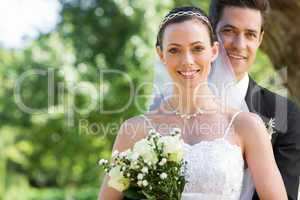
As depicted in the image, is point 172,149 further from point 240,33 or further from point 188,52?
point 240,33

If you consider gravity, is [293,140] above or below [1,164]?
above

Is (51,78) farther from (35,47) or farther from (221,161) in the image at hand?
(221,161)

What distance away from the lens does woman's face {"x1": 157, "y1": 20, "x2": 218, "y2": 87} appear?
128 inches

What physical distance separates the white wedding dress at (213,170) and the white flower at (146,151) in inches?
14.7

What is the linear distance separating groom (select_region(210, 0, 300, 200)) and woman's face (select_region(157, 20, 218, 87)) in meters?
0.58

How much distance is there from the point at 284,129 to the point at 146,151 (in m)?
1.20

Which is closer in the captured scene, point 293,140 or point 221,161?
point 221,161

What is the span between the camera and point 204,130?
135 inches

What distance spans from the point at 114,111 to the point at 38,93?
214 cm

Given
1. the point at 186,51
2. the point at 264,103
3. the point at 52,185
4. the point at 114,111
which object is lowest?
the point at 52,185

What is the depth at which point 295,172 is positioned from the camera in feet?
12.3

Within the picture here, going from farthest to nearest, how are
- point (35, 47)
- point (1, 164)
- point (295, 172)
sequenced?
1. point (1, 164)
2. point (35, 47)
3. point (295, 172)

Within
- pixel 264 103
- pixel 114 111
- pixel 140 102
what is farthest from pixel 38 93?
pixel 264 103

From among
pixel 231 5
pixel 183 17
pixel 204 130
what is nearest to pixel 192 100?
pixel 204 130
